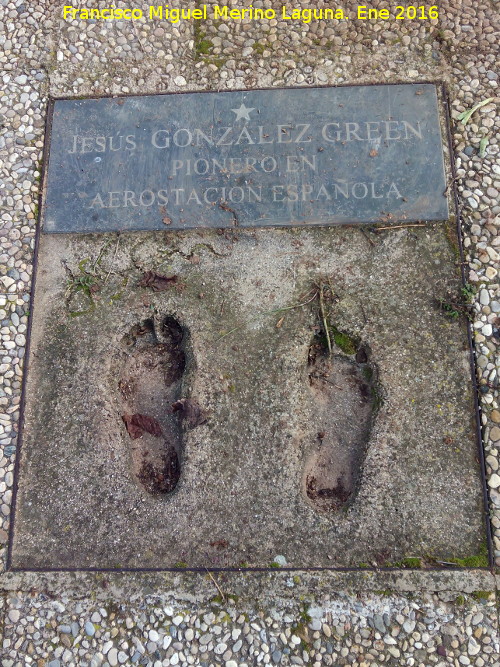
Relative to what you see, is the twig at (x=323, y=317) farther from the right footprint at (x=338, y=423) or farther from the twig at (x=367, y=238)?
the twig at (x=367, y=238)

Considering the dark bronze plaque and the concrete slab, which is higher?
the dark bronze plaque

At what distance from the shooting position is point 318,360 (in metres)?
2.90

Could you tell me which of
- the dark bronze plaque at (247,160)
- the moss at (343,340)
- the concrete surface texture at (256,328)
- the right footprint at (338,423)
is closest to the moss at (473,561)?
the concrete surface texture at (256,328)

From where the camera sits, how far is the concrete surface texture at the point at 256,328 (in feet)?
8.40

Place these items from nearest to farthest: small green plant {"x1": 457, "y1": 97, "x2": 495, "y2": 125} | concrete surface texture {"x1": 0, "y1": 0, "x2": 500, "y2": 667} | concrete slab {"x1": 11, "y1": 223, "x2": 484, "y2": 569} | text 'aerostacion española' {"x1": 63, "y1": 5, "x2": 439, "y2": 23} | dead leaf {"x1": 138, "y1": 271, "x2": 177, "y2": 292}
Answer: concrete surface texture {"x1": 0, "y1": 0, "x2": 500, "y2": 667} → concrete slab {"x1": 11, "y1": 223, "x2": 484, "y2": 569} → dead leaf {"x1": 138, "y1": 271, "x2": 177, "y2": 292} → small green plant {"x1": 457, "y1": 97, "x2": 495, "y2": 125} → text 'aerostacion española' {"x1": 63, "y1": 5, "x2": 439, "y2": 23}

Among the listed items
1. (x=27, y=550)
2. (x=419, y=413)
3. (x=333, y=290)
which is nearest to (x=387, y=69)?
(x=333, y=290)

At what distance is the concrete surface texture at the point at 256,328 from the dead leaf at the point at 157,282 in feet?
0.23

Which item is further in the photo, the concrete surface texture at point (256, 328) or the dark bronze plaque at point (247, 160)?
the dark bronze plaque at point (247, 160)

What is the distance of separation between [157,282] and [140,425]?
2.71 feet

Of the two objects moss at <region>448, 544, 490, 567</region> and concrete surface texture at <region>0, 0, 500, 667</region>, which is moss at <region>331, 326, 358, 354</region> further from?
moss at <region>448, 544, 490, 567</region>

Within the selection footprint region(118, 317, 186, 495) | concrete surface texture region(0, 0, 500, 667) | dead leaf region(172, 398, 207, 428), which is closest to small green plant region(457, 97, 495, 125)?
concrete surface texture region(0, 0, 500, 667)

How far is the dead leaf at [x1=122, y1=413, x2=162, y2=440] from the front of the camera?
2.88 meters

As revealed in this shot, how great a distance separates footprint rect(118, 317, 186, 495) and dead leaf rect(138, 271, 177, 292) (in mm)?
193

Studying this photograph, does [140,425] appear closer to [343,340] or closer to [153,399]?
[153,399]
